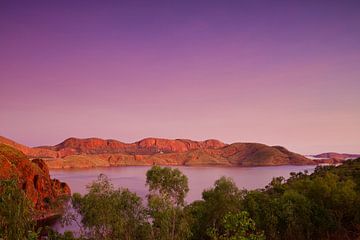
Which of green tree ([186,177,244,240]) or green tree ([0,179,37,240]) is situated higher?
green tree ([0,179,37,240])

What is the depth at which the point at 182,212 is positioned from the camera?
135 feet

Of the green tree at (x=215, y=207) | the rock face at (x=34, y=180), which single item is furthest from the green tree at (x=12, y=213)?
the rock face at (x=34, y=180)

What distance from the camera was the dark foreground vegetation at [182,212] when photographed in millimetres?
22817

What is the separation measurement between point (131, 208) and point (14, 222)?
56.7ft

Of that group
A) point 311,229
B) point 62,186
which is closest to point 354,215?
point 311,229

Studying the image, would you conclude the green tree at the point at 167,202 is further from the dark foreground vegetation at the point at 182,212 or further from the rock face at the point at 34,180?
the rock face at the point at 34,180

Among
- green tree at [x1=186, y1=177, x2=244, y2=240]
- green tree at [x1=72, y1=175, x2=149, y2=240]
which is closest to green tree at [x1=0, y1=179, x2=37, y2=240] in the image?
green tree at [x1=72, y1=175, x2=149, y2=240]

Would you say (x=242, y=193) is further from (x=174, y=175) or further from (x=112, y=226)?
(x=112, y=226)

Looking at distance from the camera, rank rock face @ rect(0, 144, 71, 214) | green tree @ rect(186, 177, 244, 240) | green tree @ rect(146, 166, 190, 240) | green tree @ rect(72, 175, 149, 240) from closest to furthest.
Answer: green tree @ rect(72, 175, 149, 240)
green tree @ rect(146, 166, 190, 240)
green tree @ rect(186, 177, 244, 240)
rock face @ rect(0, 144, 71, 214)

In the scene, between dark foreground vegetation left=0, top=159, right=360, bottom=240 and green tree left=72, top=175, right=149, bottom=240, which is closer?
dark foreground vegetation left=0, top=159, right=360, bottom=240

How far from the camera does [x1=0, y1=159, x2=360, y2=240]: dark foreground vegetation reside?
2282 cm

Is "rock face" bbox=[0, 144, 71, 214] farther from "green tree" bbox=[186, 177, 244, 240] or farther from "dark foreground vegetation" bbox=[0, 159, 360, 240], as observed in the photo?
"green tree" bbox=[186, 177, 244, 240]

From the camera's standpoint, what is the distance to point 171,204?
122 ft

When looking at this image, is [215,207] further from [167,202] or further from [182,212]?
[167,202]
